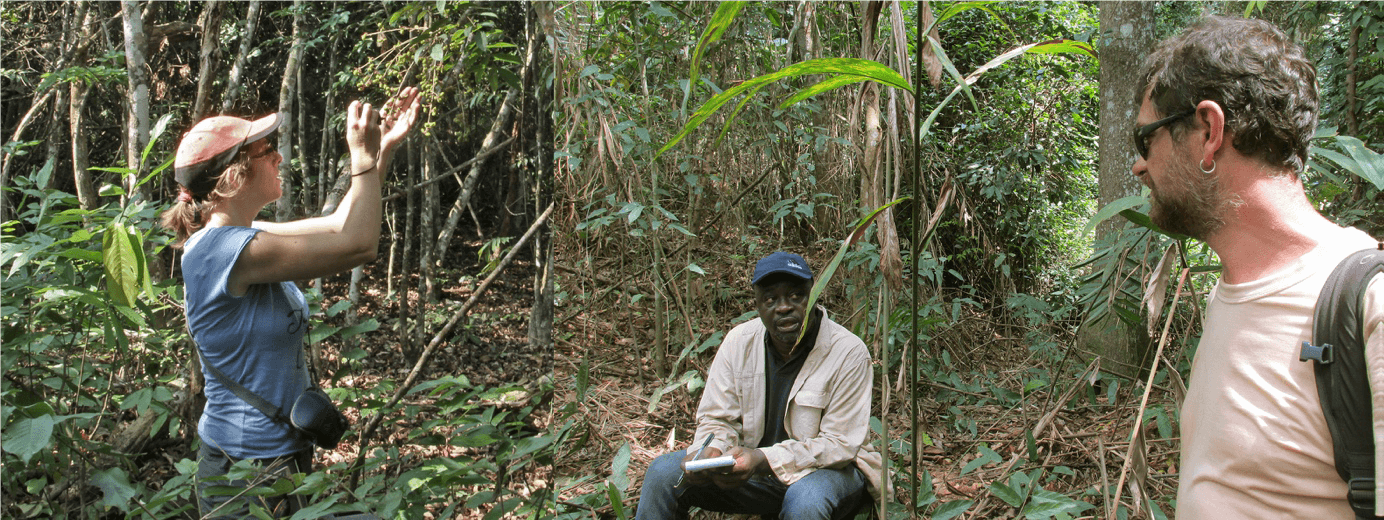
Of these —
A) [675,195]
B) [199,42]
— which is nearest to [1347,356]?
[675,195]

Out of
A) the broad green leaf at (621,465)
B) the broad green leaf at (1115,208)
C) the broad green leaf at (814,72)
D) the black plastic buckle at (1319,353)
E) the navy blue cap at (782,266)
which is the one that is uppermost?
the broad green leaf at (814,72)

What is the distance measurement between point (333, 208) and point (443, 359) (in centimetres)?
35

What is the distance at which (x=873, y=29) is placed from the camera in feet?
3.21

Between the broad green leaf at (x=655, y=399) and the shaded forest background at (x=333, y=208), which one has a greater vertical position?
the shaded forest background at (x=333, y=208)

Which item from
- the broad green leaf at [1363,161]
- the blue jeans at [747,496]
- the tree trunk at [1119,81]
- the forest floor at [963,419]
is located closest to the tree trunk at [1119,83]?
the tree trunk at [1119,81]

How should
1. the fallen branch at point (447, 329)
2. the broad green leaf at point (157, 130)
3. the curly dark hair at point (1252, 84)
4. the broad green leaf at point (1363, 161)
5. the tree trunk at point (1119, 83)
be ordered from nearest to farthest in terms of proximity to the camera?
the curly dark hair at point (1252, 84), the broad green leaf at point (1363, 161), the broad green leaf at point (157, 130), the fallen branch at point (447, 329), the tree trunk at point (1119, 83)

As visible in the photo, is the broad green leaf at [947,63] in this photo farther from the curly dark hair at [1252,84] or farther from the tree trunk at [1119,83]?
the tree trunk at [1119,83]

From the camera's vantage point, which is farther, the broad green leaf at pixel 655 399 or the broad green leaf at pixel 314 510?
the broad green leaf at pixel 655 399

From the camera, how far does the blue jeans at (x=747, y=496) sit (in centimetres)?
144

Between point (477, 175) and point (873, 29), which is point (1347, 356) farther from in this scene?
point (477, 175)

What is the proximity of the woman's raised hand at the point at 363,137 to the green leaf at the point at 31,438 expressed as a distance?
26.5 inches

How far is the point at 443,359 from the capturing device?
1534 mm

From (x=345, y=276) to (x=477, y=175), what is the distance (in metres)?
0.30

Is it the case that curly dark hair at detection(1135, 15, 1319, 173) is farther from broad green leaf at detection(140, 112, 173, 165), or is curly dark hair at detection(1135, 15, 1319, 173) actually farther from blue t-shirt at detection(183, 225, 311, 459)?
broad green leaf at detection(140, 112, 173, 165)
